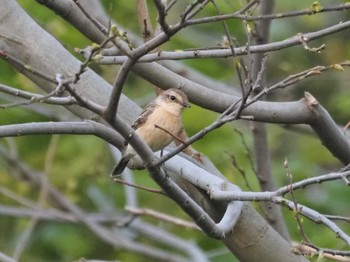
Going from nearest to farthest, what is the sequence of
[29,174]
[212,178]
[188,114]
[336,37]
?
[212,178]
[188,114]
[29,174]
[336,37]

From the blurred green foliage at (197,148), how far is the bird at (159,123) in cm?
272

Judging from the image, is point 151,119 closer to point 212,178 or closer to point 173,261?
point 212,178

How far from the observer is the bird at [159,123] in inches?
187

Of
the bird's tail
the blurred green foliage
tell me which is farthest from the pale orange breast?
the blurred green foliage

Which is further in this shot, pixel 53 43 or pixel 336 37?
pixel 336 37

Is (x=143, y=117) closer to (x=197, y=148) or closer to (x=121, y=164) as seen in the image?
(x=121, y=164)

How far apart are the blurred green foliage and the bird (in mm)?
2725

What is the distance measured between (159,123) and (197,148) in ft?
10.6

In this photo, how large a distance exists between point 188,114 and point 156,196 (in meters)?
1.99

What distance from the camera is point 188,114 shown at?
26.2 feet

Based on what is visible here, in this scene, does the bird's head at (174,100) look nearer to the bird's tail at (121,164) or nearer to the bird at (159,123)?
the bird at (159,123)

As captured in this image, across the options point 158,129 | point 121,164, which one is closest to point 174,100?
point 158,129

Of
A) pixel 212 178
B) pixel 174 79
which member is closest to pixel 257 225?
pixel 212 178

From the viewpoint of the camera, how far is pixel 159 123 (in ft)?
16.3
